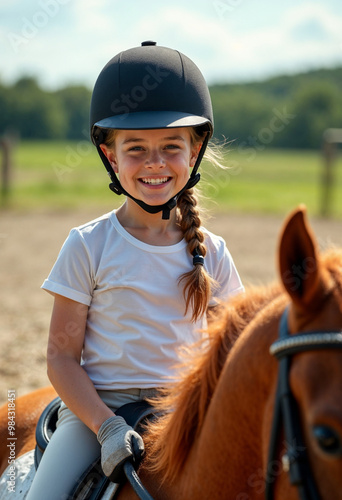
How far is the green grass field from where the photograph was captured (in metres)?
15.9

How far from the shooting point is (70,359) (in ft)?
6.43

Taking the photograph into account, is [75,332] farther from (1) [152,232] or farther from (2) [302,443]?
(2) [302,443]

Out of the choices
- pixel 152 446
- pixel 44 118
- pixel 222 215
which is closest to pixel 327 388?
pixel 152 446

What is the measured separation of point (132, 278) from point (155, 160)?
450mm

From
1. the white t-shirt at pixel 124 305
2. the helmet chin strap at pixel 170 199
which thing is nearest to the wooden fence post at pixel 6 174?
the helmet chin strap at pixel 170 199

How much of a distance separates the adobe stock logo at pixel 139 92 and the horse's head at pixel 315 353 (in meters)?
1.26

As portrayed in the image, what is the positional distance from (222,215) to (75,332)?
12.7 meters

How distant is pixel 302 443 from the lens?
1095mm

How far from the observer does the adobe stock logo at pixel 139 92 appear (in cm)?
220

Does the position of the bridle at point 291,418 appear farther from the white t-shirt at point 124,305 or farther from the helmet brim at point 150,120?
the helmet brim at point 150,120

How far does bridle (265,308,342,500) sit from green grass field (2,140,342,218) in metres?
1.48

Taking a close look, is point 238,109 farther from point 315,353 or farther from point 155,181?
point 315,353

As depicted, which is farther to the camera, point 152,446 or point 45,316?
point 45,316

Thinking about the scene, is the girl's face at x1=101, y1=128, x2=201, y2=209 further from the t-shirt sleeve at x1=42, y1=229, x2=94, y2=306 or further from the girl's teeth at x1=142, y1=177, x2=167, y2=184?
the t-shirt sleeve at x1=42, y1=229, x2=94, y2=306
